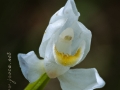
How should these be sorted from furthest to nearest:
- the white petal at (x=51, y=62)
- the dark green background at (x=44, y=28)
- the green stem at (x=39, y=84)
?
the dark green background at (x=44, y=28) < the white petal at (x=51, y=62) < the green stem at (x=39, y=84)

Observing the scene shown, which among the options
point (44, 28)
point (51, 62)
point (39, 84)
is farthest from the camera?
point (44, 28)

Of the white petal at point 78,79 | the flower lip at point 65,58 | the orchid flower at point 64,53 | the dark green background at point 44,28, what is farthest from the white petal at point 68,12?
the dark green background at point 44,28

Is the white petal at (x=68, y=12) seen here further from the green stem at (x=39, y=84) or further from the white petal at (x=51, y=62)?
the green stem at (x=39, y=84)

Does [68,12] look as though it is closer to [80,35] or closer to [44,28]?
[80,35]

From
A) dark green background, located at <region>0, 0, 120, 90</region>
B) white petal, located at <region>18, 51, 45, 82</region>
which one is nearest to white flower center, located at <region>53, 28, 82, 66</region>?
white petal, located at <region>18, 51, 45, 82</region>

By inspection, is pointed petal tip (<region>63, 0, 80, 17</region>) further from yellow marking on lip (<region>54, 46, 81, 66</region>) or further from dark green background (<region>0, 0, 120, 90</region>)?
dark green background (<region>0, 0, 120, 90</region>)

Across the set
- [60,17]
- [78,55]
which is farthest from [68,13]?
[78,55]

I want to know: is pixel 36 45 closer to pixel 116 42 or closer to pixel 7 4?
pixel 7 4

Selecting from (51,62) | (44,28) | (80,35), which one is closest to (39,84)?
(51,62)
